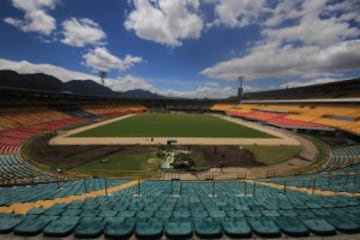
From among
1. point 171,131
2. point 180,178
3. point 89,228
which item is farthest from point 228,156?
point 89,228

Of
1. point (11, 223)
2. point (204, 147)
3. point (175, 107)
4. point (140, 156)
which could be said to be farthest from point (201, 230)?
point (175, 107)

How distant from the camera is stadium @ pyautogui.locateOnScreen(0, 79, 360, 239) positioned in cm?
665

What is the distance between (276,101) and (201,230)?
291 ft

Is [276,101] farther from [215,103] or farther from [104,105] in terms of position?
[104,105]

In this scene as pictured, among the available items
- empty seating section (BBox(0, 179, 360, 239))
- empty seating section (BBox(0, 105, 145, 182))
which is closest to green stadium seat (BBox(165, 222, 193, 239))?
empty seating section (BBox(0, 179, 360, 239))

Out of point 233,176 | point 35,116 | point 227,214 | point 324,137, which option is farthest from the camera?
point 35,116

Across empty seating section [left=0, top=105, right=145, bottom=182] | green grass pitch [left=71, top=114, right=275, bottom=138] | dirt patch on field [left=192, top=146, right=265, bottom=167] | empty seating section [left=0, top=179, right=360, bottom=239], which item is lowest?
dirt patch on field [left=192, top=146, right=265, bottom=167]

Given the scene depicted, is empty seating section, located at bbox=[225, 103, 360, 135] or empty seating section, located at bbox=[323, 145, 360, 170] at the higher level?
empty seating section, located at bbox=[225, 103, 360, 135]

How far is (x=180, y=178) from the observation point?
2269cm

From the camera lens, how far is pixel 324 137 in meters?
43.8

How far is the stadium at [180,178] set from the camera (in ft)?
21.8

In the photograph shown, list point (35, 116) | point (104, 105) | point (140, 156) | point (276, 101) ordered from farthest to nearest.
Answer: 1. point (104, 105)
2. point (276, 101)
3. point (35, 116)
4. point (140, 156)

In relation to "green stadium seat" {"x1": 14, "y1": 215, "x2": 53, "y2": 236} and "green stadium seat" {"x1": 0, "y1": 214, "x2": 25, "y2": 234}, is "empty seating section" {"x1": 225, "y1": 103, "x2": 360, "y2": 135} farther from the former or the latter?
"green stadium seat" {"x1": 0, "y1": 214, "x2": 25, "y2": 234}

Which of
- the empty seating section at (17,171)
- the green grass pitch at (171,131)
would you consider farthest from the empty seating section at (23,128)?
the green grass pitch at (171,131)
